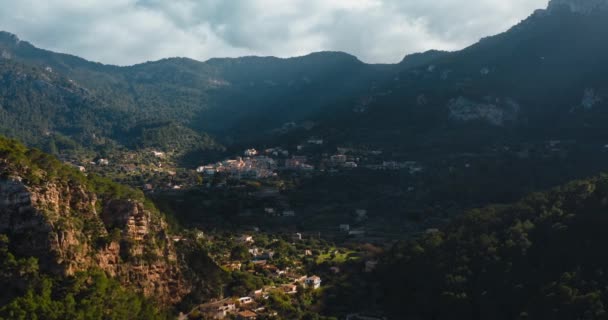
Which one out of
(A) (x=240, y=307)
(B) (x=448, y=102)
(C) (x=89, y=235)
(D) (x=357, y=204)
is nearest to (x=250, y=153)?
(B) (x=448, y=102)

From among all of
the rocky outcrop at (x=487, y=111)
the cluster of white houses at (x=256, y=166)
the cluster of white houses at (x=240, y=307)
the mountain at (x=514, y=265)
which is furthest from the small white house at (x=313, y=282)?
the rocky outcrop at (x=487, y=111)

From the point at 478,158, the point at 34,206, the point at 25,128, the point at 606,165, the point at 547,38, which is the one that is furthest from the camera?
the point at 25,128

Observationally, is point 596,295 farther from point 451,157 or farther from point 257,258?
point 451,157

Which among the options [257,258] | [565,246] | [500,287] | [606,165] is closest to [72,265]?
[257,258]

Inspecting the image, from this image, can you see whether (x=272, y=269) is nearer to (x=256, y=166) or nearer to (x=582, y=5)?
(x=256, y=166)

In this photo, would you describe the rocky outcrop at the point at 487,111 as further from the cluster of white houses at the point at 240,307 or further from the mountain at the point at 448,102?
the cluster of white houses at the point at 240,307

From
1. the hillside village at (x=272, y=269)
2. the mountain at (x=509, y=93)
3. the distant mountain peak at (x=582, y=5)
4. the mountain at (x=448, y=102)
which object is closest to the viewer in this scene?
the hillside village at (x=272, y=269)

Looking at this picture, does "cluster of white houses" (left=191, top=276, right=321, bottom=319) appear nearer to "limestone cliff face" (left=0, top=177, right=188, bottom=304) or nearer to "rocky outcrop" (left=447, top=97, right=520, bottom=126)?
"limestone cliff face" (left=0, top=177, right=188, bottom=304)
